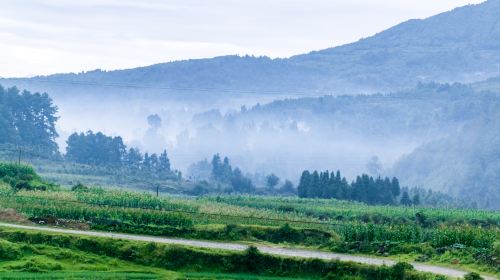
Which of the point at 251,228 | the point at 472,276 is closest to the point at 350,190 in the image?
the point at 251,228

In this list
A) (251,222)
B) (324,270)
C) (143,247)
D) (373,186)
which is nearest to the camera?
(324,270)

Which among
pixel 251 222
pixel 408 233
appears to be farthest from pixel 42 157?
pixel 408 233

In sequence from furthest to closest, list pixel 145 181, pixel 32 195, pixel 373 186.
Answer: pixel 145 181, pixel 373 186, pixel 32 195

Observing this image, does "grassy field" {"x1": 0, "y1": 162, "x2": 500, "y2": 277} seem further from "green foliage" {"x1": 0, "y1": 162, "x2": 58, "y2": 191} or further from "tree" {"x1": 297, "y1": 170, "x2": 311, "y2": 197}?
"tree" {"x1": 297, "y1": 170, "x2": 311, "y2": 197}

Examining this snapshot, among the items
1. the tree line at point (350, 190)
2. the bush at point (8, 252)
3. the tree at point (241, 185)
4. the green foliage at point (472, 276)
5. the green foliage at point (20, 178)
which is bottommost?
the tree at point (241, 185)

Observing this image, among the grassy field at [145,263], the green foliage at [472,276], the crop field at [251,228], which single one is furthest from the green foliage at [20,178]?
the green foliage at [472,276]

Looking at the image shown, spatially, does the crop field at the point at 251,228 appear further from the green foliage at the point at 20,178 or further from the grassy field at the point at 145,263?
the grassy field at the point at 145,263

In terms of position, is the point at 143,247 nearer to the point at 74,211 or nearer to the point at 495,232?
the point at 74,211

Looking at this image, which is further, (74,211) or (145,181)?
(145,181)

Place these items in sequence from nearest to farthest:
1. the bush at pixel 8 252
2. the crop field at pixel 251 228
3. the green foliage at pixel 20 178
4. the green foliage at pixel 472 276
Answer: the green foliage at pixel 472 276 < the bush at pixel 8 252 < the crop field at pixel 251 228 < the green foliage at pixel 20 178

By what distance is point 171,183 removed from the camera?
178 m

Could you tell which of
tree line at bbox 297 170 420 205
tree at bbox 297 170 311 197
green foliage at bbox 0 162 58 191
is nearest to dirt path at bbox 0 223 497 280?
green foliage at bbox 0 162 58 191

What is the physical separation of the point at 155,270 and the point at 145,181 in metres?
121

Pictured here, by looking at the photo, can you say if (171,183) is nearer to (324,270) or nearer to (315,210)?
(315,210)
